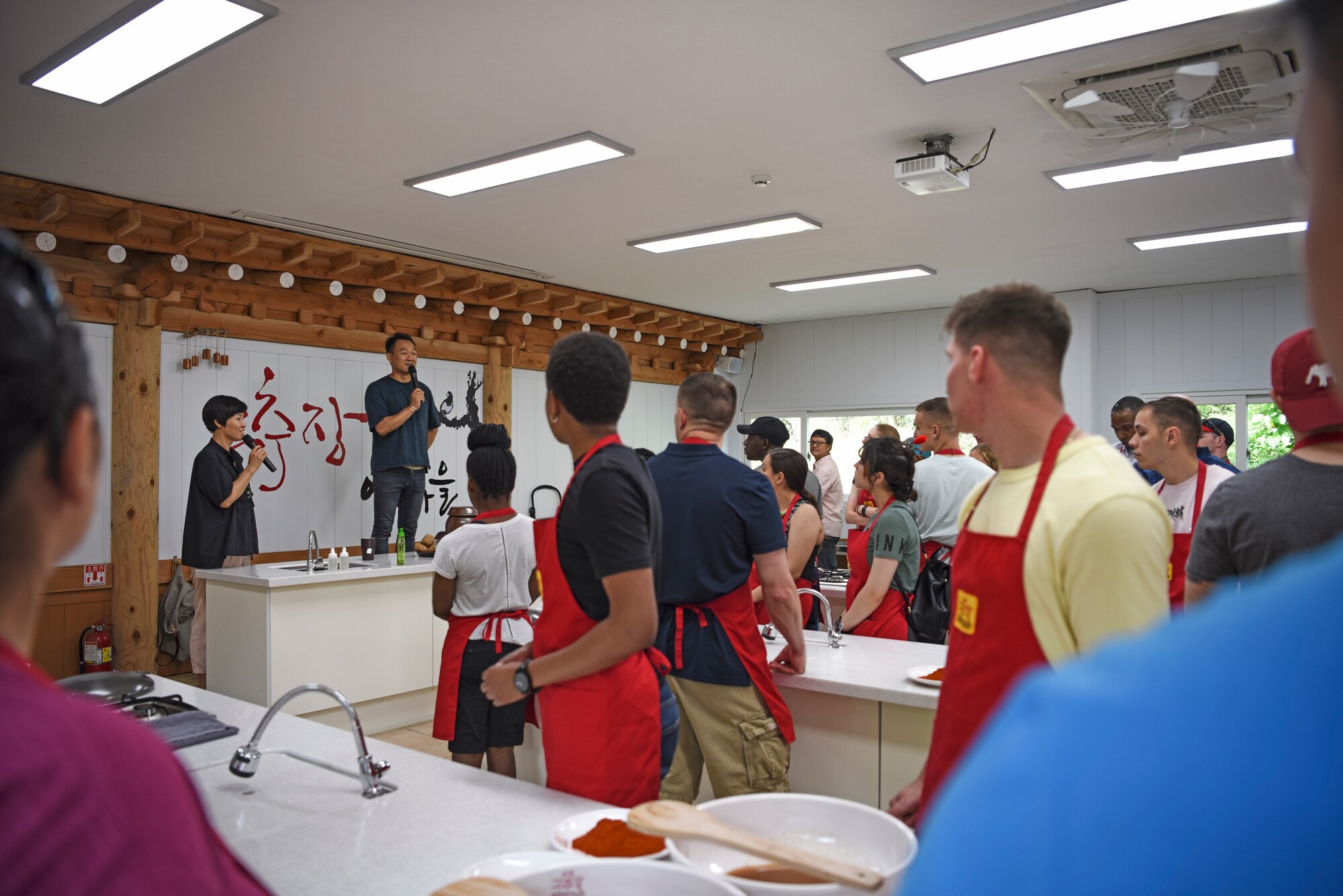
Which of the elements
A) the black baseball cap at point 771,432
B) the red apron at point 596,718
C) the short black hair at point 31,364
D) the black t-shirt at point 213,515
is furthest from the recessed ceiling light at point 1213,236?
the short black hair at point 31,364

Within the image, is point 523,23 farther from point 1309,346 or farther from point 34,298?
point 34,298

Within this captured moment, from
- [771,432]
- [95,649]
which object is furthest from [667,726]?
[95,649]

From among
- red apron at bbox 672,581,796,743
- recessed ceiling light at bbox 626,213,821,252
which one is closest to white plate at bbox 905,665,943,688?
red apron at bbox 672,581,796,743

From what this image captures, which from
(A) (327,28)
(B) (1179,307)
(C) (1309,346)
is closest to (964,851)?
(C) (1309,346)

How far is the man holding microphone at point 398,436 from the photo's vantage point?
6891 mm

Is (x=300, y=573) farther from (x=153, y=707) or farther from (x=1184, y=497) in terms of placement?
(x=1184, y=497)

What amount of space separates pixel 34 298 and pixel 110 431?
663cm

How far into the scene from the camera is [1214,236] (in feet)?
22.8

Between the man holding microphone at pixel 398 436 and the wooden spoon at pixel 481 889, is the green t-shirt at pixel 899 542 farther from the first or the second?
the man holding microphone at pixel 398 436

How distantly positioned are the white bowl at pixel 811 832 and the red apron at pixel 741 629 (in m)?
1.16

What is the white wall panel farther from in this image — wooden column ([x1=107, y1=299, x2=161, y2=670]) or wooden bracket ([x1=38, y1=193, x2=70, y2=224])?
wooden bracket ([x1=38, y1=193, x2=70, y2=224])

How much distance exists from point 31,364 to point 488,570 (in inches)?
122

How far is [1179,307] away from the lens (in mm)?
9031

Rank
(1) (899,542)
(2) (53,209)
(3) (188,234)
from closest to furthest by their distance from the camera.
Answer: (1) (899,542) → (2) (53,209) → (3) (188,234)
